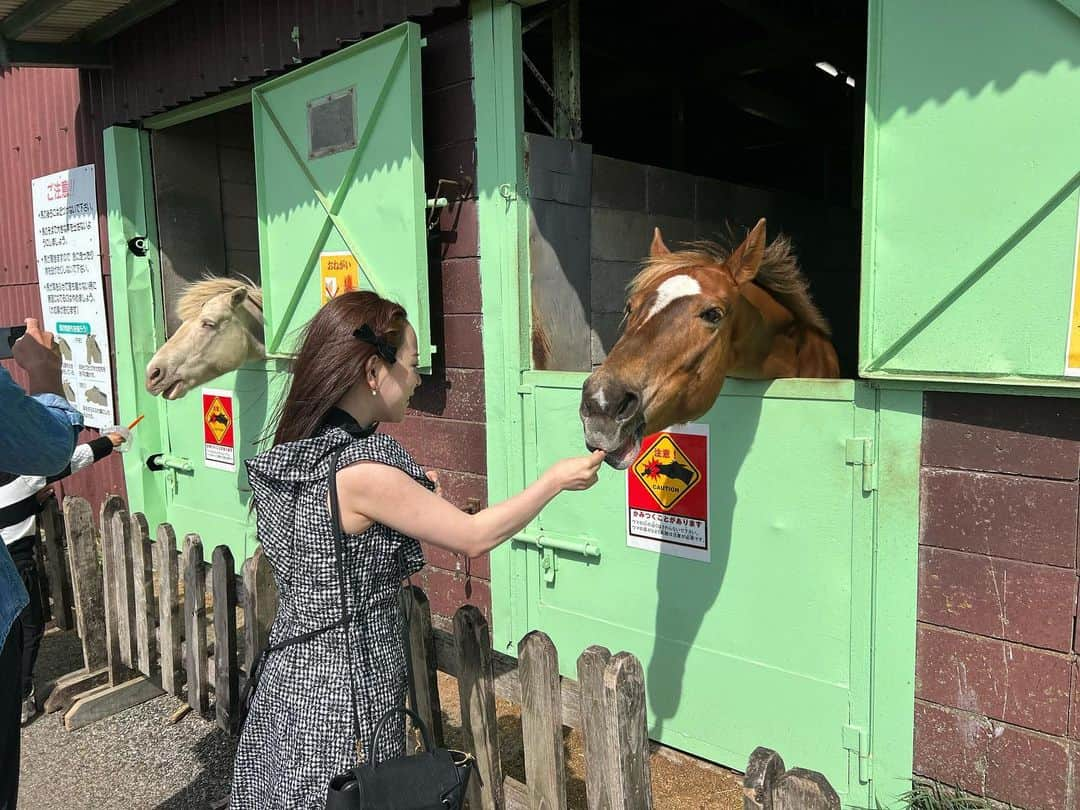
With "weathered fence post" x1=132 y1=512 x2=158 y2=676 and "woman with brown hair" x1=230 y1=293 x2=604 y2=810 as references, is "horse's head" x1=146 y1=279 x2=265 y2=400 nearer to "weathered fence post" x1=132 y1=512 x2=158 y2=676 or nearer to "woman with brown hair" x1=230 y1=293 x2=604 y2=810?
"weathered fence post" x1=132 y1=512 x2=158 y2=676

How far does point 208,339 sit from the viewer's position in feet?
15.5

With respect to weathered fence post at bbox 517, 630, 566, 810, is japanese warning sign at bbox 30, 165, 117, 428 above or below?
above

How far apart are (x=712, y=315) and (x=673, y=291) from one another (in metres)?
0.14

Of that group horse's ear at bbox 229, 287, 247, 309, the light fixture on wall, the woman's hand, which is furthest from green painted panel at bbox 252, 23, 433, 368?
the light fixture on wall

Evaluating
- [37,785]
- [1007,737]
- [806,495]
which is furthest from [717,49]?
[37,785]

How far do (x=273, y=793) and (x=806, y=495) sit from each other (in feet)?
6.22

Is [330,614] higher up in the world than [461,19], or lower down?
lower down

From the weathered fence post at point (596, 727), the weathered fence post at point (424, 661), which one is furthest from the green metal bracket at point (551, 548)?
the weathered fence post at point (596, 727)

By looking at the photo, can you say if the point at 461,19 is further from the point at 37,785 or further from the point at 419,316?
the point at 37,785

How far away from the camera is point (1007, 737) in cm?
235

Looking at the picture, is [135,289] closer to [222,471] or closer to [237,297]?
[237,297]

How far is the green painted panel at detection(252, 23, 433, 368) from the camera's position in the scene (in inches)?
141

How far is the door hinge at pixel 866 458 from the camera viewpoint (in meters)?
2.54

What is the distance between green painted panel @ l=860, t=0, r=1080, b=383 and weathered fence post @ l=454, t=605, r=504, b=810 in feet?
4.82
